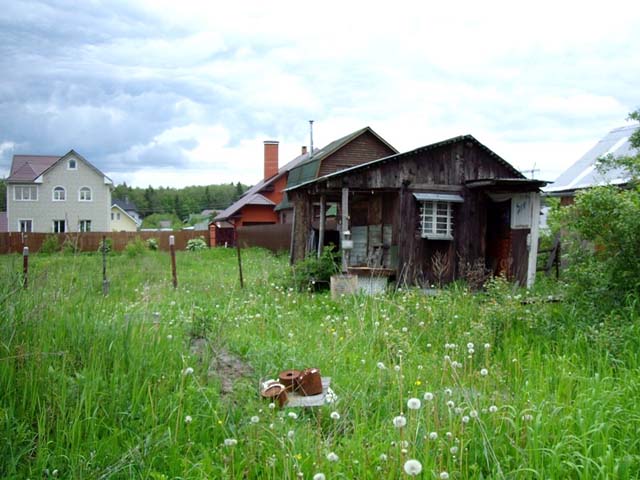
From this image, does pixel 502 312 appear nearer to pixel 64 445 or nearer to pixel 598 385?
pixel 598 385

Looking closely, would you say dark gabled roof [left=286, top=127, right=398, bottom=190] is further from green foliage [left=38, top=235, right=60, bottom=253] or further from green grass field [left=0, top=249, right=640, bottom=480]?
green grass field [left=0, top=249, right=640, bottom=480]

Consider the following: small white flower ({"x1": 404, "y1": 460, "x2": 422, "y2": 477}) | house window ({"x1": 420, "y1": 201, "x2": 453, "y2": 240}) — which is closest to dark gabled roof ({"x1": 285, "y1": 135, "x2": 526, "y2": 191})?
house window ({"x1": 420, "y1": 201, "x2": 453, "y2": 240})

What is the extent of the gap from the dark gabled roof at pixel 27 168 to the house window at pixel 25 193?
2.16ft

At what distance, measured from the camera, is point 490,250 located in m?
14.5

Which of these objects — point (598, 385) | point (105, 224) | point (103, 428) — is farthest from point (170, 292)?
point (105, 224)

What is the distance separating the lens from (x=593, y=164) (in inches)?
787

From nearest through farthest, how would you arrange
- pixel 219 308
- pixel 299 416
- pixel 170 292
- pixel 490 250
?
pixel 299 416 < pixel 219 308 < pixel 170 292 < pixel 490 250

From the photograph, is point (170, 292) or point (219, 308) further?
point (170, 292)

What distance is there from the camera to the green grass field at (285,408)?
10.7 feet

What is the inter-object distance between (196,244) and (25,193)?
46.1 ft

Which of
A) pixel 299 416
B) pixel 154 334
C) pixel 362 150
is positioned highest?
pixel 362 150

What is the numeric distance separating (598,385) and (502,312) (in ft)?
7.87

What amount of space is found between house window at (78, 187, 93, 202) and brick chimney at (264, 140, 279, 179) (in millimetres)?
14027

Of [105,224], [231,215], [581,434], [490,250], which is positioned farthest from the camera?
[105,224]
